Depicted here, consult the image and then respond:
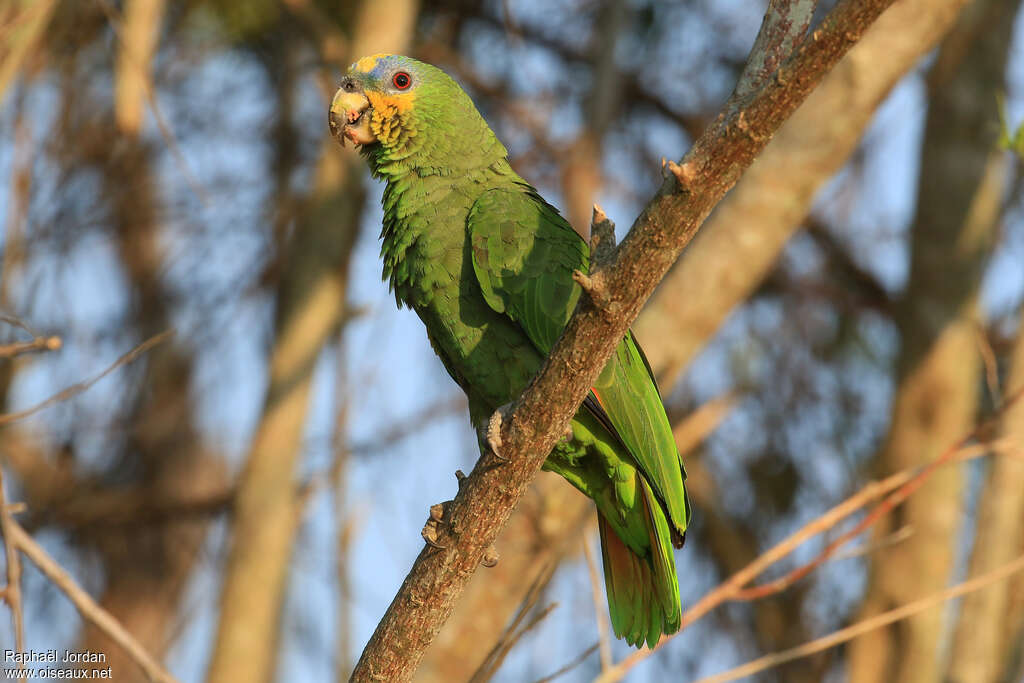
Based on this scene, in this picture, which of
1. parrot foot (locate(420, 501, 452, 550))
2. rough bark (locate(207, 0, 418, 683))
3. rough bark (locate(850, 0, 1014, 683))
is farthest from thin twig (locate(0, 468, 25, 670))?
rough bark (locate(850, 0, 1014, 683))

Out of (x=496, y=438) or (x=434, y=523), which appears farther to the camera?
(x=434, y=523)

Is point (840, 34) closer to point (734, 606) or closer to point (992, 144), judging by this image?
point (992, 144)

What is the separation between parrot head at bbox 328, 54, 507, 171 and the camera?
2.81 metres

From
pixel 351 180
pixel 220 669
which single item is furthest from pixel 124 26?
pixel 220 669

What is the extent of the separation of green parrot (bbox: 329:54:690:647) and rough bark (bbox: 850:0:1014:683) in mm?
1991

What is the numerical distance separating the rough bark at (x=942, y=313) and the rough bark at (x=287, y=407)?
2490 mm

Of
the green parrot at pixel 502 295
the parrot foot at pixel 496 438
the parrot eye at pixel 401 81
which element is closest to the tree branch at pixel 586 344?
the parrot foot at pixel 496 438

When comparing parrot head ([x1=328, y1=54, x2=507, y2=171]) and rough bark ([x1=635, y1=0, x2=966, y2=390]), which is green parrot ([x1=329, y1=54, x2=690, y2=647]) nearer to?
parrot head ([x1=328, y1=54, x2=507, y2=171])

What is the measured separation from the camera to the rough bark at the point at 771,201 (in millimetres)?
3533

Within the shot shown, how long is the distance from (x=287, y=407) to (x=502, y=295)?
2167mm

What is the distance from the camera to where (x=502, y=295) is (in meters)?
2.47

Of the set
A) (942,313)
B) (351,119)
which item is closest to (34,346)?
(351,119)

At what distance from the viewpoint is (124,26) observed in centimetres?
388

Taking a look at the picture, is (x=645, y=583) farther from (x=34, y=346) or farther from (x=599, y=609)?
(x=34, y=346)
